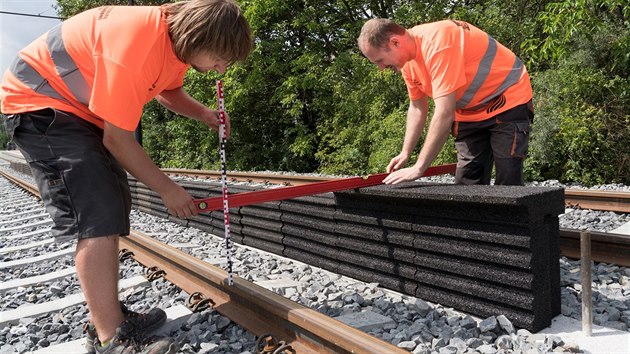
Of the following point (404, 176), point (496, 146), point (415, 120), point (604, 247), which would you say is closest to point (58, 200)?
point (404, 176)

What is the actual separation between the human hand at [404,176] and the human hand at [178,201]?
1.57 metres

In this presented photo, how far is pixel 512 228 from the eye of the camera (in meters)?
2.83

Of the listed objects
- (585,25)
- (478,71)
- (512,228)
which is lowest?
(512,228)

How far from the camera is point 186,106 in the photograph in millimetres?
3420

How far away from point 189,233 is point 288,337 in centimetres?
413

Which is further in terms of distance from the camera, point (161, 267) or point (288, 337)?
point (161, 267)

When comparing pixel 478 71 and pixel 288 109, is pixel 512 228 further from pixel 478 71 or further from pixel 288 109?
pixel 288 109

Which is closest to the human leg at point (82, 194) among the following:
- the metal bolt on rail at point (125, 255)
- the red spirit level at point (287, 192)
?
the red spirit level at point (287, 192)

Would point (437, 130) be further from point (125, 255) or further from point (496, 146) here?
point (125, 255)

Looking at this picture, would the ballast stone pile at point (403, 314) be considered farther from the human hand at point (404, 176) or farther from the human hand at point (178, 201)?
the human hand at point (178, 201)

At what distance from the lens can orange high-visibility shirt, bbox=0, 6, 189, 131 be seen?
7.55 ft

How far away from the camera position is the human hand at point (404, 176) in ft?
12.0

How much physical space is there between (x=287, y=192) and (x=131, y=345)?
1.43 meters

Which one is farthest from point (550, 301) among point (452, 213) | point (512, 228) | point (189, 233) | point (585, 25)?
point (585, 25)
